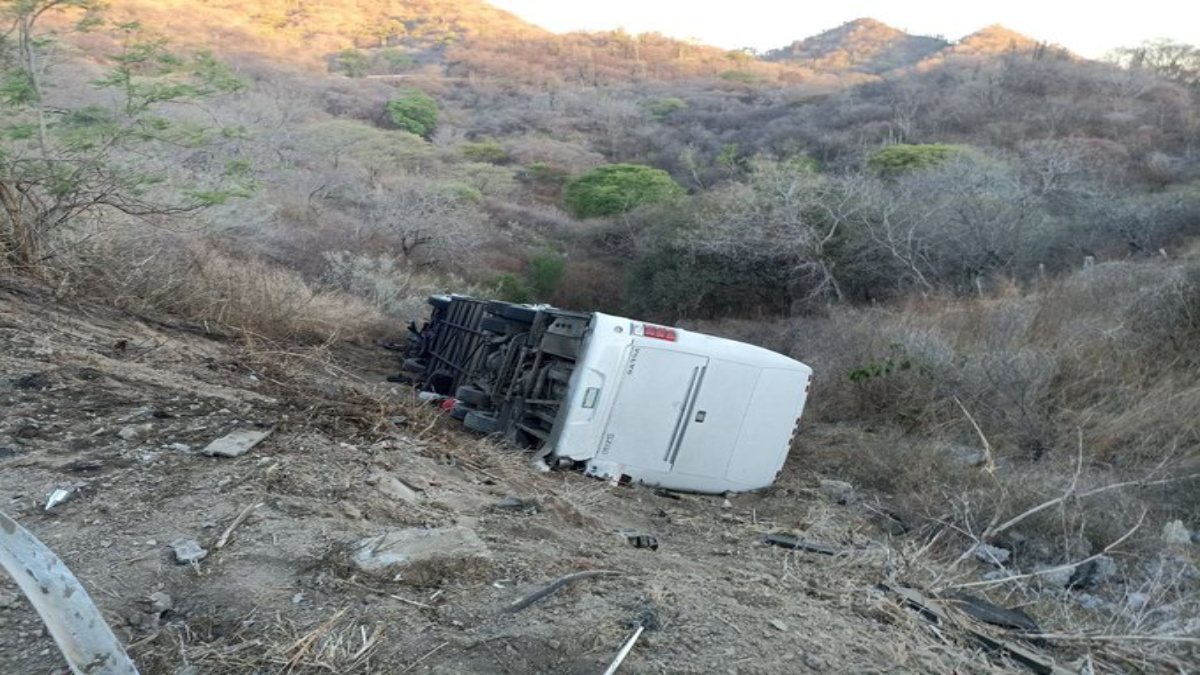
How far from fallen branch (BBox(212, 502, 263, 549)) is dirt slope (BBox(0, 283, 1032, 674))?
1.5 inches

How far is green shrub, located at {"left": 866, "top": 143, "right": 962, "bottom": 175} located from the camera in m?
31.3

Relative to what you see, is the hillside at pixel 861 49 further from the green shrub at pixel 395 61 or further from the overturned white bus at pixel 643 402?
the overturned white bus at pixel 643 402

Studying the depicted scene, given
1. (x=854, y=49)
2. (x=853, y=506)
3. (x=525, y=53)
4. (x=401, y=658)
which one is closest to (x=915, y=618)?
(x=401, y=658)

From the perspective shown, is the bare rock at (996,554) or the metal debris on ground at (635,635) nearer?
the metal debris on ground at (635,635)

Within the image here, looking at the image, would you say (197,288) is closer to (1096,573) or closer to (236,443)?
(236,443)

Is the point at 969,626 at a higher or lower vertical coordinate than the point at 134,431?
higher

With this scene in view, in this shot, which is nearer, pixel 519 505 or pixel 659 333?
pixel 519 505

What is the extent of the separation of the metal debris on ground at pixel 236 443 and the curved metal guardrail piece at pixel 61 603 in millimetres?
2736

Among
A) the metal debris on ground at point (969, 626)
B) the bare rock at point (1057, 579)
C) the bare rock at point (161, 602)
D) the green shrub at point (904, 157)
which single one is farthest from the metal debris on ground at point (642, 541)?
the green shrub at point (904, 157)

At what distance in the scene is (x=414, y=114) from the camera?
204 feet

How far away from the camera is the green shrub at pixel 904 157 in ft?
103

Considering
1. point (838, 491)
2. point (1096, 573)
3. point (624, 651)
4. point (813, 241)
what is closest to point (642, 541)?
point (624, 651)

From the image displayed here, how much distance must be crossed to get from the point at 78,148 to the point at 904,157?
27722 mm

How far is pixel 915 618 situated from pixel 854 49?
4621 inches
